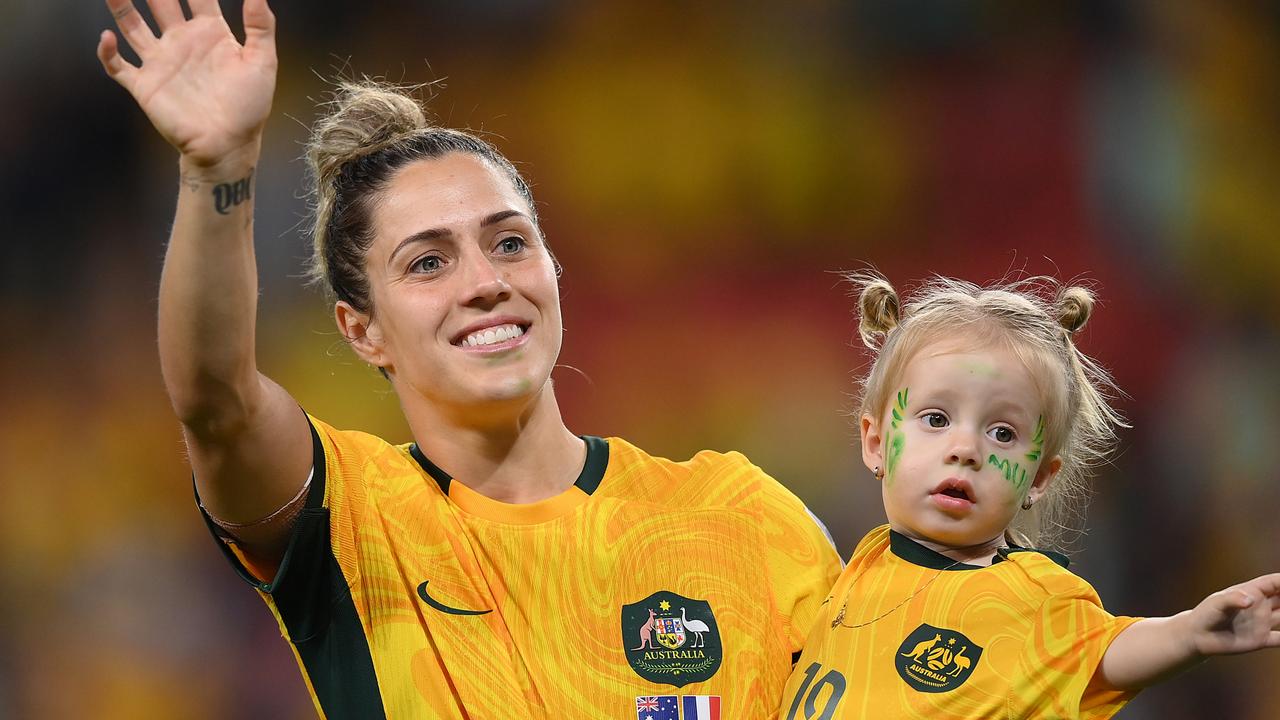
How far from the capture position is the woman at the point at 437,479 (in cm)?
202

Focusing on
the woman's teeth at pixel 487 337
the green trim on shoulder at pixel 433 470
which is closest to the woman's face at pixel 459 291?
the woman's teeth at pixel 487 337

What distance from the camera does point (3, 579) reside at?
507 cm

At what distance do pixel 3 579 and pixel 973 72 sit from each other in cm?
447

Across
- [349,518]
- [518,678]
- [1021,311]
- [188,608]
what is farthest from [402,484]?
[188,608]

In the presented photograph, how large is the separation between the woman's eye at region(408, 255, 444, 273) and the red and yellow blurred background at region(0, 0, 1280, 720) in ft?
9.49

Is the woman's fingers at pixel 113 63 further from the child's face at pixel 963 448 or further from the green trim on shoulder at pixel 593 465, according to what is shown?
the child's face at pixel 963 448

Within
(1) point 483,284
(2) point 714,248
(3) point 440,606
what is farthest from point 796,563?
(2) point 714,248

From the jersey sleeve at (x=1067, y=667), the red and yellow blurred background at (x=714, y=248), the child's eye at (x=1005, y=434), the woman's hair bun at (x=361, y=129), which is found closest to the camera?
the jersey sleeve at (x=1067, y=667)

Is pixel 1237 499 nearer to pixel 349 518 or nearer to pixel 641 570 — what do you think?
pixel 641 570

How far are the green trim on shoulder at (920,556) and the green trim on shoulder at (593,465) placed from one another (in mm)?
606

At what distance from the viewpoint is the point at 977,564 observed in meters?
2.40

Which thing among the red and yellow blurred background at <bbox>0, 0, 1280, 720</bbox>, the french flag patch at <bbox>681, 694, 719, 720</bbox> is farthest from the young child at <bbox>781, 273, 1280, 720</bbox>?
the red and yellow blurred background at <bbox>0, 0, 1280, 720</bbox>

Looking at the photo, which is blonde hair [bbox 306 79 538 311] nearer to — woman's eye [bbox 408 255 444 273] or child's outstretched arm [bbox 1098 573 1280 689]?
woman's eye [bbox 408 255 444 273]

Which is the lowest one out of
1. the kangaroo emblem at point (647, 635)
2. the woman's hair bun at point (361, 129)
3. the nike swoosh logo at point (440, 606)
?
the kangaroo emblem at point (647, 635)
